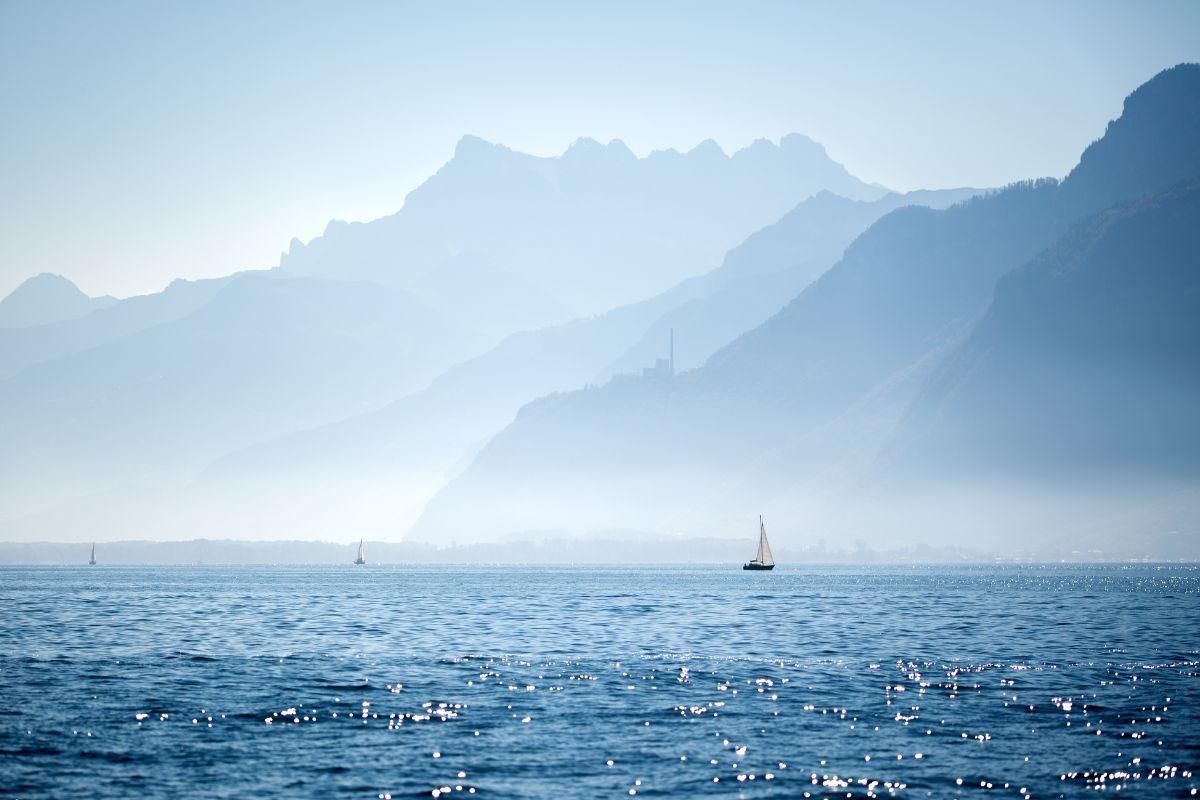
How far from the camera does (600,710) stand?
54188 mm

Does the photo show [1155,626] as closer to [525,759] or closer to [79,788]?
[525,759]

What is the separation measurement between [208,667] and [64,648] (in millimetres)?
18729

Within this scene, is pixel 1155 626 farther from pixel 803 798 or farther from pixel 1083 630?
pixel 803 798

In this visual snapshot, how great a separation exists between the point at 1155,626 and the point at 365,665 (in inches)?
2729

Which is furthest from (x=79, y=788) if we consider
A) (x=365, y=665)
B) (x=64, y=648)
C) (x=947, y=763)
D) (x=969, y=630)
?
(x=969, y=630)

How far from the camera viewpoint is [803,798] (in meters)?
36.9

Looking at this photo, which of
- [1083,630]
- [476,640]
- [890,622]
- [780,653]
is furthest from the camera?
[890,622]

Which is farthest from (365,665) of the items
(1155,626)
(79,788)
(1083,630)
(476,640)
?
(1155,626)

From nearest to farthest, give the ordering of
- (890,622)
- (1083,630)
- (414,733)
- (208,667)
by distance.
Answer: (414,733) < (208,667) < (1083,630) < (890,622)

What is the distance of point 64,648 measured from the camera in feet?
274

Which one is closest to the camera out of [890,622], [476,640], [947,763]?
[947,763]

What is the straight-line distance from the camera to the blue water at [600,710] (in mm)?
39875

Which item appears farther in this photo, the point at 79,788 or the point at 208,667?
the point at 208,667

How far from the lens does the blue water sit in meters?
39.9
